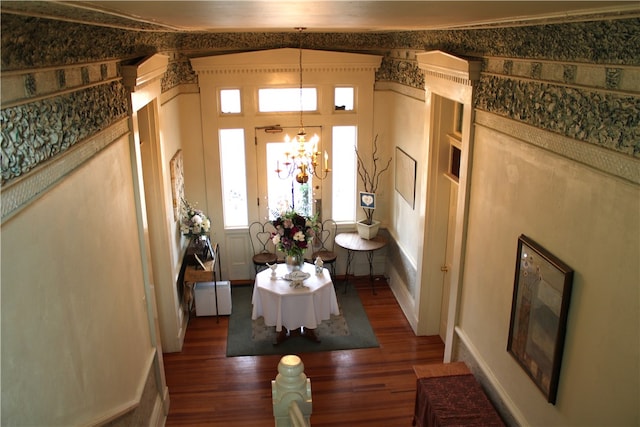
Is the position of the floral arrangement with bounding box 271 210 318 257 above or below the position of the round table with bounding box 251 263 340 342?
above

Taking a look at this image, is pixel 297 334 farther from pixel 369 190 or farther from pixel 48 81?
pixel 48 81

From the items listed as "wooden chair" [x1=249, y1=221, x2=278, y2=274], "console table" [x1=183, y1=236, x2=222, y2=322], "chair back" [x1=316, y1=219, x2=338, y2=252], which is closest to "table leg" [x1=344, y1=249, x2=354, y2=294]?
"chair back" [x1=316, y1=219, x2=338, y2=252]

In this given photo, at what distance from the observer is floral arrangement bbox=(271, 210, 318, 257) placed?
6.61 m

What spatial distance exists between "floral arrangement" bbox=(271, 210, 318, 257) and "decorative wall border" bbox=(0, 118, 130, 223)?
3025mm

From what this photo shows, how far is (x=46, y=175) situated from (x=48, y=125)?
0.27m

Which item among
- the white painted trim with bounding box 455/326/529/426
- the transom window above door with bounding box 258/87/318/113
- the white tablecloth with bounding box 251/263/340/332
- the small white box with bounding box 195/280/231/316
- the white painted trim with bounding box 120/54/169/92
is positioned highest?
the white painted trim with bounding box 120/54/169/92

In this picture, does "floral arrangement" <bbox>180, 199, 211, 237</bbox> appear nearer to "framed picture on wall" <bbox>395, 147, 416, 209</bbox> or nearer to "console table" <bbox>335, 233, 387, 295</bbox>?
"console table" <bbox>335, 233, 387, 295</bbox>

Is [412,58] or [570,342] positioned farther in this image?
[412,58]

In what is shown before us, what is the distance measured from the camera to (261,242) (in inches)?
328

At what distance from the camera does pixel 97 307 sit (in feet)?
11.1

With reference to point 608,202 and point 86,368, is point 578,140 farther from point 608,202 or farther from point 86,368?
point 86,368

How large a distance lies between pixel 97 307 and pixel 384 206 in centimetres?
565

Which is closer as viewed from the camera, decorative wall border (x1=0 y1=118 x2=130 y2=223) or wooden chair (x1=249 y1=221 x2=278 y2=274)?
decorative wall border (x1=0 y1=118 x2=130 y2=223)

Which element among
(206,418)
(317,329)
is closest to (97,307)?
(206,418)
